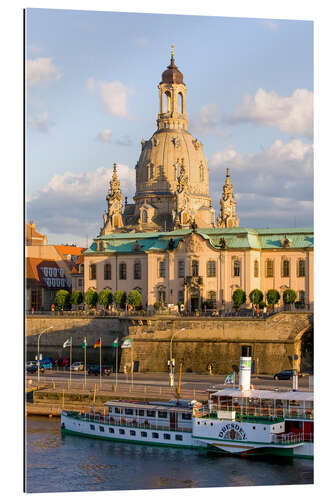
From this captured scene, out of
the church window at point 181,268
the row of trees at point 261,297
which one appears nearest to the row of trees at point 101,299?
the church window at point 181,268

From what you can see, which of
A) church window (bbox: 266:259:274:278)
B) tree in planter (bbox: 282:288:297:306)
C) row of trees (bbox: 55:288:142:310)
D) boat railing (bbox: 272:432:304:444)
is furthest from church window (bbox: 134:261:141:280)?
boat railing (bbox: 272:432:304:444)

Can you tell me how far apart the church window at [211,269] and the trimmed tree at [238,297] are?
10.8ft

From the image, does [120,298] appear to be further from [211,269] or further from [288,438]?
[288,438]

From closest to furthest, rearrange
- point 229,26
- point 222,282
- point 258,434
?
point 229,26, point 258,434, point 222,282

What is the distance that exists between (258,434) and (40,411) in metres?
16.9

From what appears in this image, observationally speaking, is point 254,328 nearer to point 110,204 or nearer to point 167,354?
point 167,354

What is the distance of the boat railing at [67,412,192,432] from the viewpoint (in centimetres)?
4644

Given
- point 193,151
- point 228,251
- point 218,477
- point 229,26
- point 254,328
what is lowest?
point 218,477

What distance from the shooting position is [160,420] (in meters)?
47.2

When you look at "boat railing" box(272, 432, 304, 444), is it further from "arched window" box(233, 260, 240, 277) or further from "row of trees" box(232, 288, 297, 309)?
"arched window" box(233, 260, 240, 277)

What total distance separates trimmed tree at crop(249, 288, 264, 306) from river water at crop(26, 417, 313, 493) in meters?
29.6

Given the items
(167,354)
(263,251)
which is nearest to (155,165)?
(263,251)

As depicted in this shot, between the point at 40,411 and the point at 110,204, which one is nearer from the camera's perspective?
the point at 40,411

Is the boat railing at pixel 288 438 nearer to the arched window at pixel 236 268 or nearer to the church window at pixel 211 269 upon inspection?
the arched window at pixel 236 268
